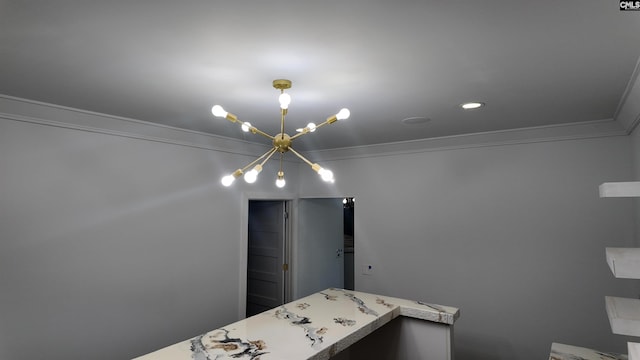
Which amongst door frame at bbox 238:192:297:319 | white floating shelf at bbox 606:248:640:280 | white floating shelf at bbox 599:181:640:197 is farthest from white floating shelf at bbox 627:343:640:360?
door frame at bbox 238:192:297:319

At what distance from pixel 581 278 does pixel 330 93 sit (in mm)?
2643

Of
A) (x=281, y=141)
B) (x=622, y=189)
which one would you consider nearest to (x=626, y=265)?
(x=622, y=189)

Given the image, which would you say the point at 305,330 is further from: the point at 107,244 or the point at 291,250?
the point at 291,250

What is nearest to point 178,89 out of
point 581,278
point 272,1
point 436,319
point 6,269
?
point 272,1

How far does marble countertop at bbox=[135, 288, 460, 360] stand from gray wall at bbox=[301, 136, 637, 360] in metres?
1.23

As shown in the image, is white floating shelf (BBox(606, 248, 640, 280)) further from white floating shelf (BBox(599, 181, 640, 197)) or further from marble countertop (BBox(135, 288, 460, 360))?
marble countertop (BBox(135, 288, 460, 360))

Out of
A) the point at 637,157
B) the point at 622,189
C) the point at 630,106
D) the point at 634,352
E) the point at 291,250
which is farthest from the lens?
the point at 291,250

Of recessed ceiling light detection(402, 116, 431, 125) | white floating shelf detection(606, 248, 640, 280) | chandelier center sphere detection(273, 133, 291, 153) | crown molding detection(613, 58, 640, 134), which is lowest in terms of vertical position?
white floating shelf detection(606, 248, 640, 280)

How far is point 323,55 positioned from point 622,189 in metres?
1.33

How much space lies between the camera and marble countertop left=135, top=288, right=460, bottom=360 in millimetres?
1713

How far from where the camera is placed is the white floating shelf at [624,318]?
1.20 metres

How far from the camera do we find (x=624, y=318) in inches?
48.5

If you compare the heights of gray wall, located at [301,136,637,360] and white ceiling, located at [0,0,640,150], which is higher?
white ceiling, located at [0,0,640,150]

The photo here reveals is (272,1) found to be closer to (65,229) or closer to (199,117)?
(199,117)
